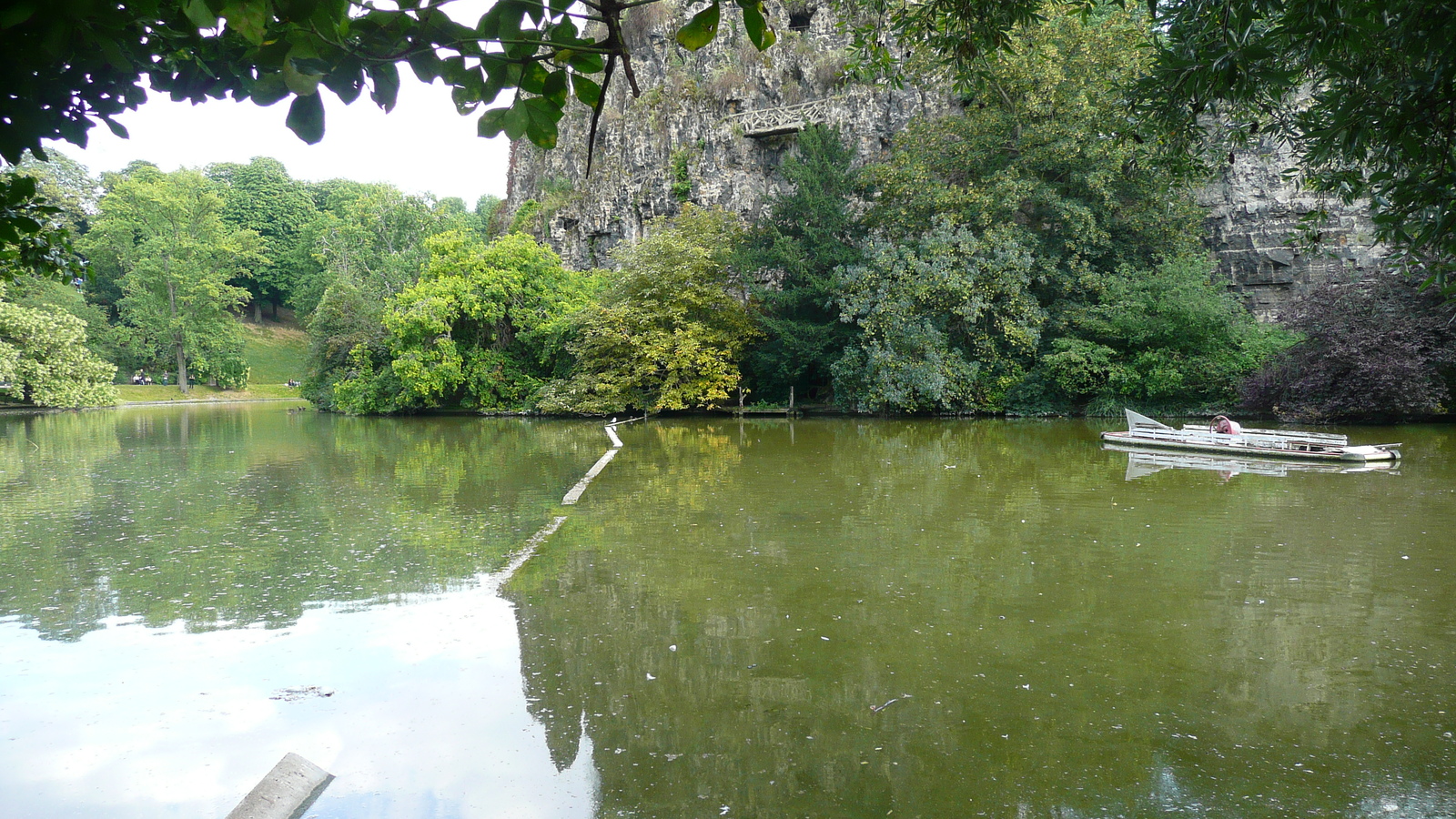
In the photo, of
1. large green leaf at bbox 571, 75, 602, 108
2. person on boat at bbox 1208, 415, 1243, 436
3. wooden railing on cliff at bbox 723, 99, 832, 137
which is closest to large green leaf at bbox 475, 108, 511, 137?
large green leaf at bbox 571, 75, 602, 108

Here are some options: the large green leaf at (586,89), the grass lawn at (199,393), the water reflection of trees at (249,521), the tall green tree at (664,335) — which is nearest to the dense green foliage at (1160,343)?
the tall green tree at (664,335)

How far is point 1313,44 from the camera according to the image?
12.6 ft

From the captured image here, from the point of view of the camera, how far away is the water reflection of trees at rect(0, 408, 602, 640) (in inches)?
240

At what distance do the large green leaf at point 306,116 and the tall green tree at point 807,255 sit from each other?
2303 cm

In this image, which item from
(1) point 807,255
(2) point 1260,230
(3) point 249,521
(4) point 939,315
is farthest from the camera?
(2) point 1260,230

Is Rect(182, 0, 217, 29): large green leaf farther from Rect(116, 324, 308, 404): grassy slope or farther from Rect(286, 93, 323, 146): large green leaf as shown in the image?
Rect(116, 324, 308, 404): grassy slope

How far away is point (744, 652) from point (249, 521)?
269 inches

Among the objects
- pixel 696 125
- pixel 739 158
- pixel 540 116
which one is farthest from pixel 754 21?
pixel 696 125

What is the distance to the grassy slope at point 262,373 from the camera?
42750mm

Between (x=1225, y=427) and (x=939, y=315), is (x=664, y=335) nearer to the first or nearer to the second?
(x=939, y=315)

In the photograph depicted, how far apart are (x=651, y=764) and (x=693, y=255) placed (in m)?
23.6

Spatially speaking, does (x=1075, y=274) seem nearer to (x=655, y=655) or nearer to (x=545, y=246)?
(x=545, y=246)

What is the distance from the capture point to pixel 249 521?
29.5 ft

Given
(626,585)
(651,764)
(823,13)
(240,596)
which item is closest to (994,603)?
(626,585)
